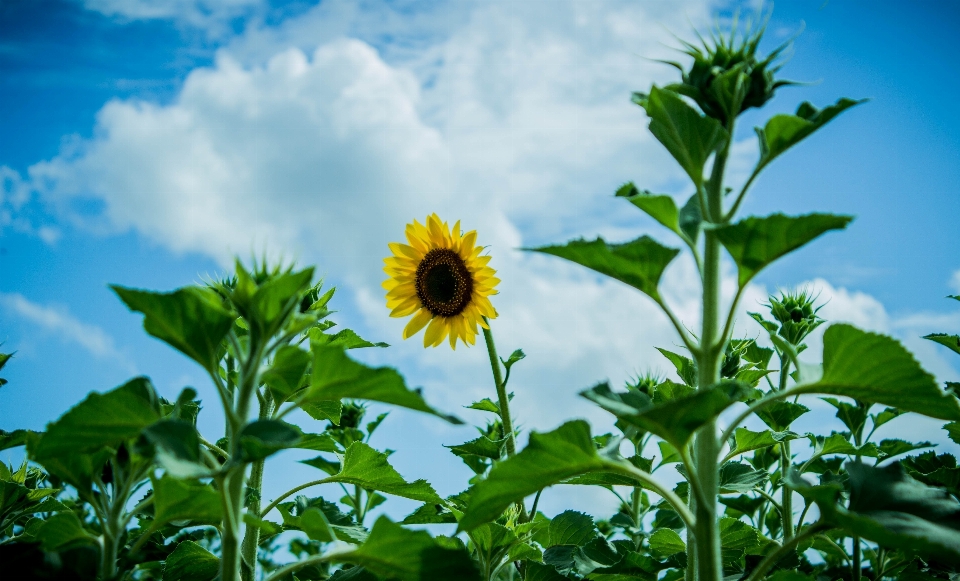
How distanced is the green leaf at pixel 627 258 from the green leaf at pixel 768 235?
0.43 ft

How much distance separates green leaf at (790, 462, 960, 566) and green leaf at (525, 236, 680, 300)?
55cm

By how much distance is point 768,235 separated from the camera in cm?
155

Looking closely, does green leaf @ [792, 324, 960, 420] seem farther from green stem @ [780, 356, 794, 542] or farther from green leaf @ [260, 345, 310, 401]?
green stem @ [780, 356, 794, 542]

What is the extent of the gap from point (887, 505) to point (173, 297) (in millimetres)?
1598

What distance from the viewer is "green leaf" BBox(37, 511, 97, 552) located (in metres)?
1.72

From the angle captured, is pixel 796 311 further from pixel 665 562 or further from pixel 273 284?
pixel 273 284

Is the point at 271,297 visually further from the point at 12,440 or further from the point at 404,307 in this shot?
the point at 404,307

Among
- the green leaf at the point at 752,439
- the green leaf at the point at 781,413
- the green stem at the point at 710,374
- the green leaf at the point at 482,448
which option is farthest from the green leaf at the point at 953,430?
the green leaf at the point at 482,448

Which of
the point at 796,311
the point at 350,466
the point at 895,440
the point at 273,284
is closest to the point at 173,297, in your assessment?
the point at 273,284

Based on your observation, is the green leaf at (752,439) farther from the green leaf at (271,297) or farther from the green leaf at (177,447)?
the green leaf at (177,447)

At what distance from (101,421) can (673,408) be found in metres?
1.16

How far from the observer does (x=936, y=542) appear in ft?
4.51

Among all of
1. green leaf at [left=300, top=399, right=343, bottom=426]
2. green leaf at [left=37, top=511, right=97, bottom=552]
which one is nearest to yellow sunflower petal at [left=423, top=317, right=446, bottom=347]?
green leaf at [left=300, top=399, right=343, bottom=426]

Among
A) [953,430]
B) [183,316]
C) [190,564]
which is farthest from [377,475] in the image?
[953,430]
